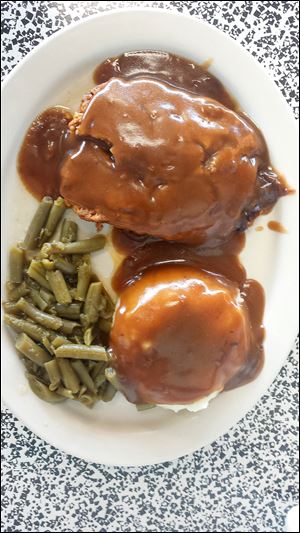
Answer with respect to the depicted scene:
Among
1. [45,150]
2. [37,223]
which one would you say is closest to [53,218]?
[37,223]

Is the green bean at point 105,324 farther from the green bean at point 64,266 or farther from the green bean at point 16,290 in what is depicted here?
the green bean at point 16,290

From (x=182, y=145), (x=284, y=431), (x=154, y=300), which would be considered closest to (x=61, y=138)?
(x=182, y=145)

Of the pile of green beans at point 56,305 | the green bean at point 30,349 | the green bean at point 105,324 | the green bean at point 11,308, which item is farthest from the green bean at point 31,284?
the green bean at point 105,324

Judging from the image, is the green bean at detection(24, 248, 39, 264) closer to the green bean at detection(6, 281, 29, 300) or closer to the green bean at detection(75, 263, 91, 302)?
the green bean at detection(6, 281, 29, 300)

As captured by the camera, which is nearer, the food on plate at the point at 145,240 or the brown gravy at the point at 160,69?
the food on plate at the point at 145,240

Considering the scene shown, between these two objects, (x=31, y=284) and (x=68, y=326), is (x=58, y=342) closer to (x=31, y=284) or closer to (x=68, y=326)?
(x=68, y=326)

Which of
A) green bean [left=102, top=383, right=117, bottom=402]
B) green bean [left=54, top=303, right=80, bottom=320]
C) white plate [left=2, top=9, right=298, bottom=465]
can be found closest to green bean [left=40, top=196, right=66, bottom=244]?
white plate [left=2, top=9, right=298, bottom=465]

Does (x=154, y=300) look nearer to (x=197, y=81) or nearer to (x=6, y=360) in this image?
(x=6, y=360)
